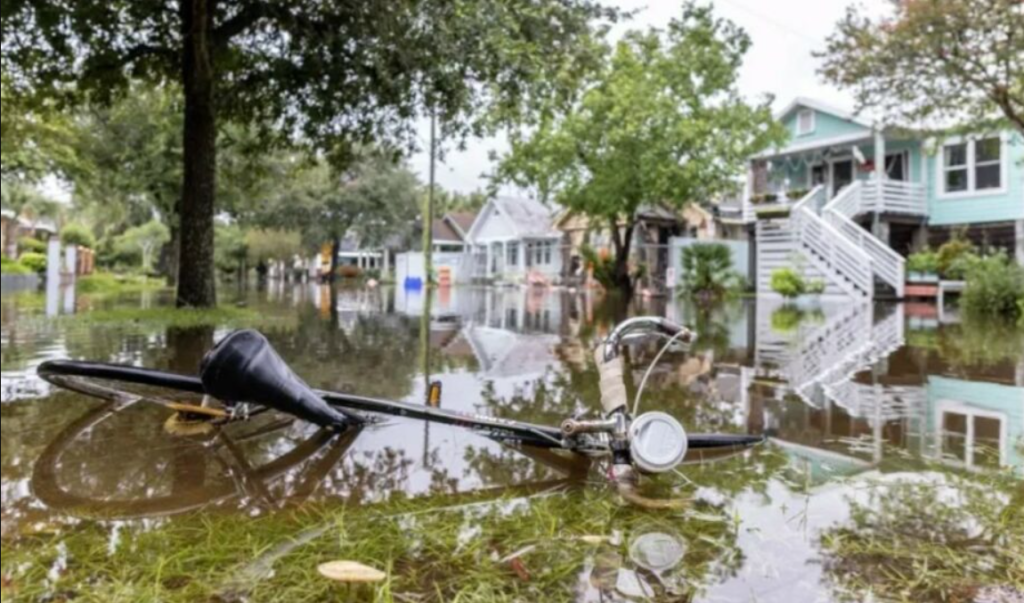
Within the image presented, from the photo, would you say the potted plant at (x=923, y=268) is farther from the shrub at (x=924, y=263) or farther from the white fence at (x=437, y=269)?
the white fence at (x=437, y=269)

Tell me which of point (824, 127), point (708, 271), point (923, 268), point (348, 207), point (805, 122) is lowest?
point (708, 271)

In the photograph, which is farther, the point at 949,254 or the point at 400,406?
the point at 949,254

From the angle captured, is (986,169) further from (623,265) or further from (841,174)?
(623,265)

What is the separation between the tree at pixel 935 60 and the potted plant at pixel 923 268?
7.19 m

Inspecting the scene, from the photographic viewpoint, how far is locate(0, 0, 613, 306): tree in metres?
7.64

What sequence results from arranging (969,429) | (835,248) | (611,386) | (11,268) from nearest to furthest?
1. (611,386)
2. (969,429)
3. (835,248)
4. (11,268)

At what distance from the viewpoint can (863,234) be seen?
19.0 meters

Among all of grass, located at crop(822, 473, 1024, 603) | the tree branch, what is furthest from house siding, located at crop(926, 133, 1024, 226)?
grass, located at crop(822, 473, 1024, 603)

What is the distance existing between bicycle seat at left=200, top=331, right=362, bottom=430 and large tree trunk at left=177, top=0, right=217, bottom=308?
692 centimetres

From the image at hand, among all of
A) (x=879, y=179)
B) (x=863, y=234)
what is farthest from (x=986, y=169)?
(x=863, y=234)

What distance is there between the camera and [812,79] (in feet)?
40.9

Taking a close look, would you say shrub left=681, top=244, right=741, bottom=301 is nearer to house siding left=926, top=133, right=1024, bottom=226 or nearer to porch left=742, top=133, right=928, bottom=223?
porch left=742, top=133, right=928, bottom=223

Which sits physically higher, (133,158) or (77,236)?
(133,158)

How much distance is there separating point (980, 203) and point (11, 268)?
28.1 metres
